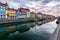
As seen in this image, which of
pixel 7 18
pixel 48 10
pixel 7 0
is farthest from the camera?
pixel 7 18

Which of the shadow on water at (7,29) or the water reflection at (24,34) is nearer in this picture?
the water reflection at (24,34)

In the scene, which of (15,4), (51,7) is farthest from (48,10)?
(15,4)

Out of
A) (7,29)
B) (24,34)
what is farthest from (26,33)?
(7,29)

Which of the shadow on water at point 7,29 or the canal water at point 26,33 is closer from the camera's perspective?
the canal water at point 26,33

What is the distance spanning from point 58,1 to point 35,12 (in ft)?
4.74

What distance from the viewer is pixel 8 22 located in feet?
36.0

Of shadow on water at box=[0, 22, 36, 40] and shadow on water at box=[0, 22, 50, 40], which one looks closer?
shadow on water at box=[0, 22, 50, 40]

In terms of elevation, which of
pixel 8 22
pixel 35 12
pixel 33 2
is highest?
pixel 33 2

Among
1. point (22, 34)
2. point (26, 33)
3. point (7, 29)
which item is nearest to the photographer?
→ point (22, 34)

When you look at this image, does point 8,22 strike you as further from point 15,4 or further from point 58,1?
point 58,1

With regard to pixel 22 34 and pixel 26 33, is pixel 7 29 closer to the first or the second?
A: pixel 26 33

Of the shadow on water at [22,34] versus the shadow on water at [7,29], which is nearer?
the shadow on water at [22,34]

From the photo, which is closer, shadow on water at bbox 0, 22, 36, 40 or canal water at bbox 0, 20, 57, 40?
canal water at bbox 0, 20, 57, 40

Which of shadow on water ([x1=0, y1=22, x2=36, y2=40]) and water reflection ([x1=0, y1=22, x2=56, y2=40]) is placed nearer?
water reflection ([x1=0, y1=22, x2=56, y2=40])
